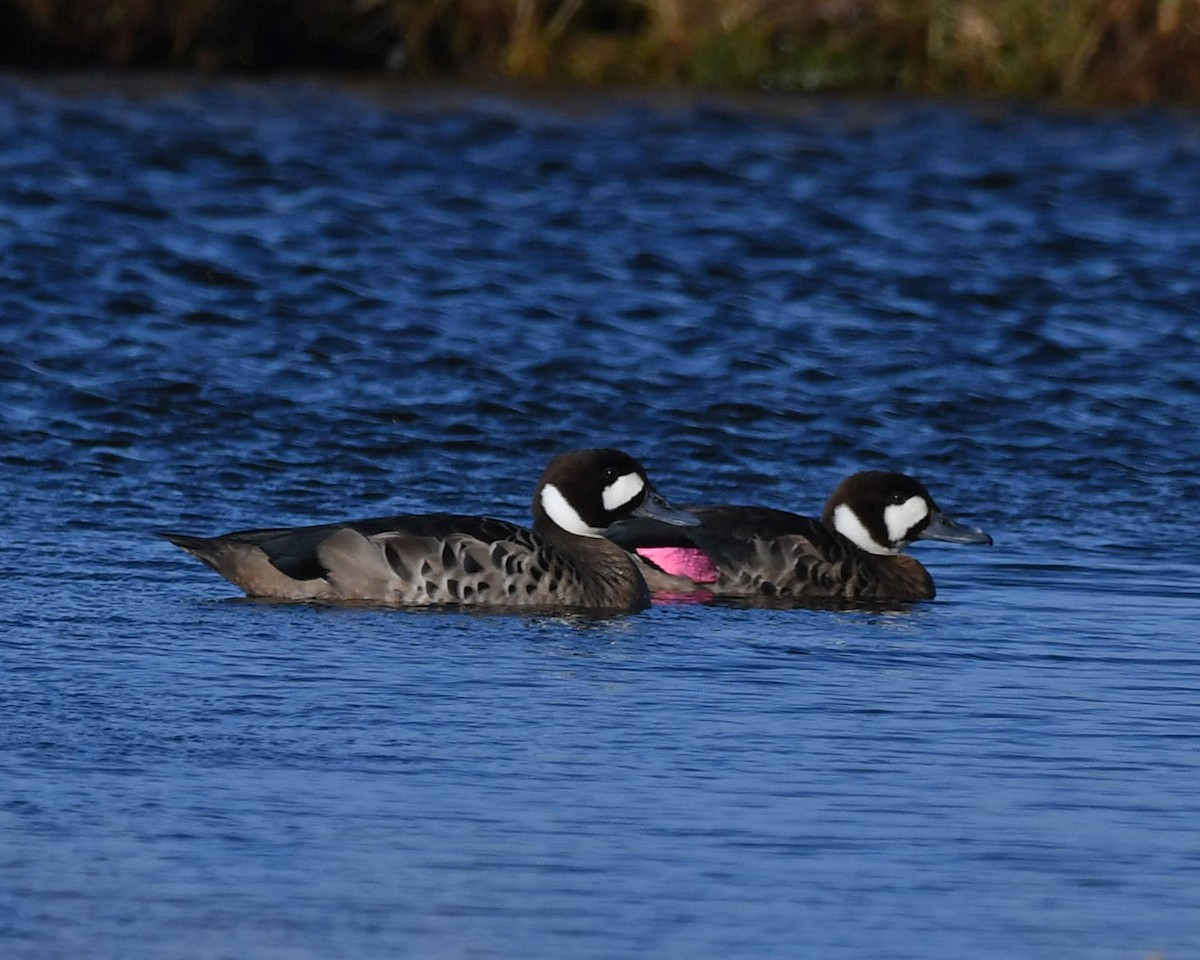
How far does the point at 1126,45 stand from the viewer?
2658 cm

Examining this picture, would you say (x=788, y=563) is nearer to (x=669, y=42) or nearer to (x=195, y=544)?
(x=195, y=544)

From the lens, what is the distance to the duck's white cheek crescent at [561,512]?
11.0 meters

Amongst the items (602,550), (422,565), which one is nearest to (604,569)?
(602,550)

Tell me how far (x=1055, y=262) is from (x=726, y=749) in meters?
12.4

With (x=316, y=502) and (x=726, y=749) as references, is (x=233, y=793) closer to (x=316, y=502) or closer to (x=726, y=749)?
(x=726, y=749)

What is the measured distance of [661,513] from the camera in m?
→ 10.9

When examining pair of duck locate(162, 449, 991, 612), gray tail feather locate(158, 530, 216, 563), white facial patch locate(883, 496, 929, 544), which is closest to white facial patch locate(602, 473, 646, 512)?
pair of duck locate(162, 449, 991, 612)

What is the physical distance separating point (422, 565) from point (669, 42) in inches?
706

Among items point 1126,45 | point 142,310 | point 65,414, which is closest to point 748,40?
point 1126,45

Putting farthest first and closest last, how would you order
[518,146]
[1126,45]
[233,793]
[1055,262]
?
[1126,45] < [518,146] < [1055,262] < [233,793]

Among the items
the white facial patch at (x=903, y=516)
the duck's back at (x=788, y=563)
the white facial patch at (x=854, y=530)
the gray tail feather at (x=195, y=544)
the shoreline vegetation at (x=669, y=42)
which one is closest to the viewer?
the gray tail feather at (x=195, y=544)

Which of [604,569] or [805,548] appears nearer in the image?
[604,569]

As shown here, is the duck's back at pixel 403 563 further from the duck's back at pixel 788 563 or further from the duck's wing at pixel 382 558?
the duck's back at pixel 788 563

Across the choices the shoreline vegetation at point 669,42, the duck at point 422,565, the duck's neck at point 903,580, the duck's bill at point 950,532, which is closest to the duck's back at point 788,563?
the duck's neck at point 903,580
